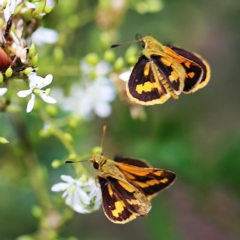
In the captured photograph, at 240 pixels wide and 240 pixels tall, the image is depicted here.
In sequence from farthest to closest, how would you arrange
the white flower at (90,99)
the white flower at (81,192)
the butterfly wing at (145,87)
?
the white flower at (90,99)
the white flower at (81,192)
the butterfly wing at (145,87)

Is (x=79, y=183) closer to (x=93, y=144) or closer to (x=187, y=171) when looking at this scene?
(x=187, y=171)

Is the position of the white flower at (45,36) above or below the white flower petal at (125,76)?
above

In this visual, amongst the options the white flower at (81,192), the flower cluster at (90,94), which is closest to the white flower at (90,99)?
the flower cluster at (90,94)

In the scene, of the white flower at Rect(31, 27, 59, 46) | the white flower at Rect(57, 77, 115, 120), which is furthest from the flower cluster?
the white flower at Rect(31, 27, 59, 46)

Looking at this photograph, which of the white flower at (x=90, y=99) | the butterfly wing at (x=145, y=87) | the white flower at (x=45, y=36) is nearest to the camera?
the butterfly wing at (x=145, y=87)

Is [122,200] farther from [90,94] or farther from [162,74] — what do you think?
[90,94]

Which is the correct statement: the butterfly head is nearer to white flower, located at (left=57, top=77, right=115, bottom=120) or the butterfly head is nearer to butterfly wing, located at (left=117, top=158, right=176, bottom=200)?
butterfly wing, located at (left=117, top=158, right=176, bottom=200)

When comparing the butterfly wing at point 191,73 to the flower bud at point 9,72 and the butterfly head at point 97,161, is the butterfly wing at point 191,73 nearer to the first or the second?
the butterfly head at point 97,161
